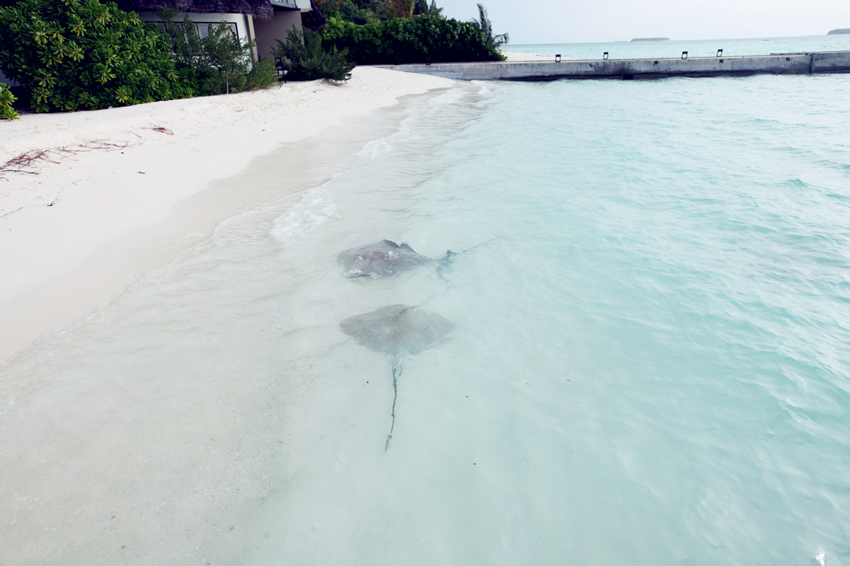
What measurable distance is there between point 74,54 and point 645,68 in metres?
28.4

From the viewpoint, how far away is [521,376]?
3.52 m

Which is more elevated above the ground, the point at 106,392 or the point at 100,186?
the point at 100,186

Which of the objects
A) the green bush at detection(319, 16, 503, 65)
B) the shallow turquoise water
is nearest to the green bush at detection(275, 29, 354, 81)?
the green bush at detection(319, 16, 503, 65)

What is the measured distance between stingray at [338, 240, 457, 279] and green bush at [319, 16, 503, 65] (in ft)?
86.5

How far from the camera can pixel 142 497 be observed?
2371mm

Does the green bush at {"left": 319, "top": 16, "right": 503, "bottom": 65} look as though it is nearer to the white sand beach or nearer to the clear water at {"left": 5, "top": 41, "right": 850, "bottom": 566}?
the white sand beach

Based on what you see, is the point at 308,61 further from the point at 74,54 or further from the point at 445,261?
the point at 445,261

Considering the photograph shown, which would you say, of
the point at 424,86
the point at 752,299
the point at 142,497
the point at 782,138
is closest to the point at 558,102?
the point at 424,86

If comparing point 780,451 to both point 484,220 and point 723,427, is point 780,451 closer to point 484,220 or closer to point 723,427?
point 723,427

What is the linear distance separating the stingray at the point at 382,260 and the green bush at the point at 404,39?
26.4 meters

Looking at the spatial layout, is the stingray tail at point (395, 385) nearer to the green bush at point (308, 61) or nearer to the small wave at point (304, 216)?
the small wave at point (304, 216)

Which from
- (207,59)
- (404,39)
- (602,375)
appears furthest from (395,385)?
(404,39)

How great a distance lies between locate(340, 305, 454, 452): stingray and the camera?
143 inches

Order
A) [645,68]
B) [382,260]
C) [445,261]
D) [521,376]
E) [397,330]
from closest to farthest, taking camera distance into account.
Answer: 1. [521,376]
2. [397,330]
3. [382,260]
4. [445,261]
5. [645,68]
